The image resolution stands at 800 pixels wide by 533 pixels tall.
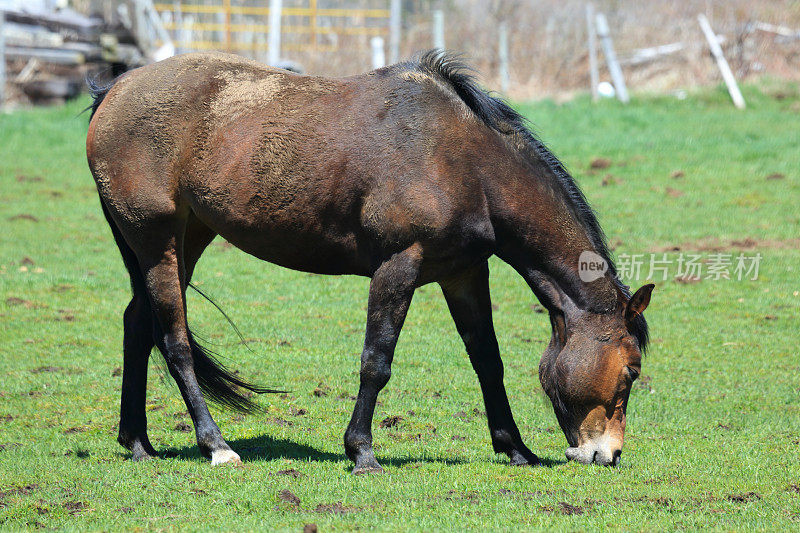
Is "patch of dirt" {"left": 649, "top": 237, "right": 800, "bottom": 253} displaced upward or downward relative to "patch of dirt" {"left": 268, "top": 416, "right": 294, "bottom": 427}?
downward

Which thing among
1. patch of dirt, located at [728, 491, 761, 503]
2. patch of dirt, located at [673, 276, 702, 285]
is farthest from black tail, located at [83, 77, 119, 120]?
patch of dirt, located at [673, 276, 702, 285]

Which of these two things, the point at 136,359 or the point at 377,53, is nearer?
the point at 136,359

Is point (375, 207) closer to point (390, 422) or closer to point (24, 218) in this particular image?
point (390, 422)

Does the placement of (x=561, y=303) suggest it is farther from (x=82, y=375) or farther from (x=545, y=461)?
(x=82, y=375)

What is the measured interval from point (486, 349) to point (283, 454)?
4.98ft

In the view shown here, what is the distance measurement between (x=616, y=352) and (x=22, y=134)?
15943mm

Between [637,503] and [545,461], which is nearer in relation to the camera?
[637,503]

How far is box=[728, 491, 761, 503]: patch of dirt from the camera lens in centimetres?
511

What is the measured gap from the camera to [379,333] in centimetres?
553

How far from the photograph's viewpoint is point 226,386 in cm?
639

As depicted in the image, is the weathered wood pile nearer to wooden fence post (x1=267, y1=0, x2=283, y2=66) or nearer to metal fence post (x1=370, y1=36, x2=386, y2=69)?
wooden fence post (x1=267, y1=0, x2=283, y2=66)

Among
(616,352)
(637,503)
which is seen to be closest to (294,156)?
(616,352)

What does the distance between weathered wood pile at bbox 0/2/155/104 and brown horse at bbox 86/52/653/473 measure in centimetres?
1572

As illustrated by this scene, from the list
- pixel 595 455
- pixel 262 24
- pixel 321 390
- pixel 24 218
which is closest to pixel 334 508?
pixel 595 455
